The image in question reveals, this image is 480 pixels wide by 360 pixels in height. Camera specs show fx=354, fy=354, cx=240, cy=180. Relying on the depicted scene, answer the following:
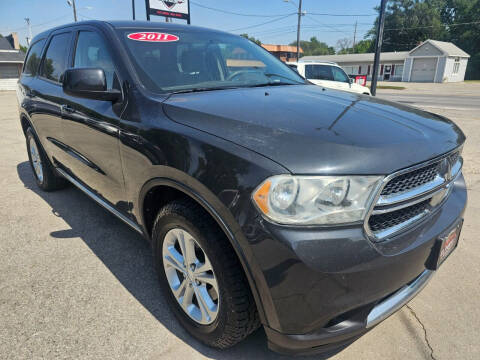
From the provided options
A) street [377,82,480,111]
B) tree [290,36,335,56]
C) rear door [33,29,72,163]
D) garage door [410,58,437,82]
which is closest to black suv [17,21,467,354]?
rear door [33,29,72,163]

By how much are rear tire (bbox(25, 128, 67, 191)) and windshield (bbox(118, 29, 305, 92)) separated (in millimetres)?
2131

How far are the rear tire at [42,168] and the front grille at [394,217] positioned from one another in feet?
11.5

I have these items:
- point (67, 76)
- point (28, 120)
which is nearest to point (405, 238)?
point (67, 76)

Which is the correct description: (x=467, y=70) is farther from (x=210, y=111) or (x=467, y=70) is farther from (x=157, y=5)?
(x=210, y=111)

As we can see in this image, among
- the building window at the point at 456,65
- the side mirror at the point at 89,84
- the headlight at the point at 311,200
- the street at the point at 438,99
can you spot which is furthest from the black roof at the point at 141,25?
the building window at the point at 456,65

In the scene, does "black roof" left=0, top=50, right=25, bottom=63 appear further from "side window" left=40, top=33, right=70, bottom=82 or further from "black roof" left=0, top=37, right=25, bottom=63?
"side window" left=40, top=33, right=70, bottom=82

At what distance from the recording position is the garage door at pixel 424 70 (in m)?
47.9

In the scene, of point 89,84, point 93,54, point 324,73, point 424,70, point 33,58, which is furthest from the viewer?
point 424,70

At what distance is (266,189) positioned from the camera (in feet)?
4.60

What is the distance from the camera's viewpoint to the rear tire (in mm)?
4000

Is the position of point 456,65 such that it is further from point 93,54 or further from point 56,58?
point 93,54

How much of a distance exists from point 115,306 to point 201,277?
807 mm

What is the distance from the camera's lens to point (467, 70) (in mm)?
53000

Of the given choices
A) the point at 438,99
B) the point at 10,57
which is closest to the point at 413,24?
the point at 438,99
